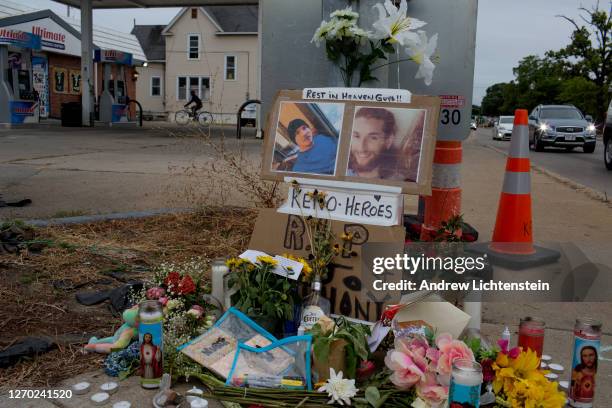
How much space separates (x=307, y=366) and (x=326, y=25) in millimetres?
2428

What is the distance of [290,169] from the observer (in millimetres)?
3965

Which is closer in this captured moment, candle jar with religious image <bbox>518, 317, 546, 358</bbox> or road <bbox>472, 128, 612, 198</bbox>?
candle jar with religious image <bbox>518, 317, 546, 358</bbox>

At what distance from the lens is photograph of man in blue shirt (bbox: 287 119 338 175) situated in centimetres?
389

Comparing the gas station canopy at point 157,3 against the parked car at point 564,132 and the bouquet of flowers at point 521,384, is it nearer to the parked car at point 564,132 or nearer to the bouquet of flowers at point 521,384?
the parked car at point 564,132

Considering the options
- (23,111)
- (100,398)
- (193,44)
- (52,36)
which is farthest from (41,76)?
(100,398)

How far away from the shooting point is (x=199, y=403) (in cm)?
254

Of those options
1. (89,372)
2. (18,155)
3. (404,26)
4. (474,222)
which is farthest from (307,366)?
(18,155)

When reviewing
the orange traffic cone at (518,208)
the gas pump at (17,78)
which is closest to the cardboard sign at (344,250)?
the orange traffic cone at (518,208)

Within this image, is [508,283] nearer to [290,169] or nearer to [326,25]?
[290,169]

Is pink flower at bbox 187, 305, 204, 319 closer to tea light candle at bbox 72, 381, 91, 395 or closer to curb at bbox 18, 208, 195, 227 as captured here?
tea light candle at bbox 72, 381, 91, 395

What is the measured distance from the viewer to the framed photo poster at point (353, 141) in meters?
3.71

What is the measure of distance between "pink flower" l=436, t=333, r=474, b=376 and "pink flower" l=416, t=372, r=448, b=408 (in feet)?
0.20

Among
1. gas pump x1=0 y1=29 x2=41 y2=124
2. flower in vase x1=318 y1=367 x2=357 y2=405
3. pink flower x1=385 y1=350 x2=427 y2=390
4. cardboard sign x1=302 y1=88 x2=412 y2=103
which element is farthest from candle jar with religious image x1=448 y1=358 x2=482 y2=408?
gas pump x1=0 y1=29 x2=41 y2=124

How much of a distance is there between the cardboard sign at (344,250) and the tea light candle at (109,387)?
128cm
